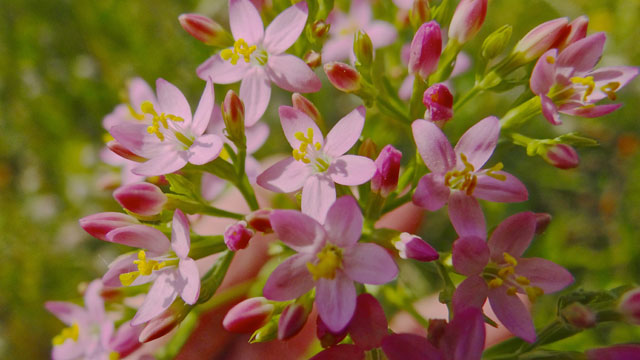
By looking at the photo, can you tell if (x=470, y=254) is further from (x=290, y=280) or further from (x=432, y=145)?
(x=290, y=280)

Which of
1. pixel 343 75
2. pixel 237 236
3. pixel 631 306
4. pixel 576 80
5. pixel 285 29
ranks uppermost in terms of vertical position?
pixel 285 29

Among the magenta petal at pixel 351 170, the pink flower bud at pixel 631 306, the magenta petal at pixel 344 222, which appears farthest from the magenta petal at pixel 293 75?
the pink flower bud at pixel 631 306

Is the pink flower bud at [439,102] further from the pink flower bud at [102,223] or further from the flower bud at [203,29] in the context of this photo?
the pink flower bud at [102,223]

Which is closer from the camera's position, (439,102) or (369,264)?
(369,264)

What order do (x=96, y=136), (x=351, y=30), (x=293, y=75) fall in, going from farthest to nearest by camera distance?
1. (x=96, y=136)
2. (x=351, y=30)
3. (x=293, y=75)

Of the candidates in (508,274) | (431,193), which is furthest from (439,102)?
(508,274)

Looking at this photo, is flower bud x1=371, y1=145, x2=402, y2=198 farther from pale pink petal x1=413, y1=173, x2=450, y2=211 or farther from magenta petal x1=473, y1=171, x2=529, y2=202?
magenta petal x1=473, y1=171, x2=529, y2=202

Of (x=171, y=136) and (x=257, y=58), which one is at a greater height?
(x=257, y=58)

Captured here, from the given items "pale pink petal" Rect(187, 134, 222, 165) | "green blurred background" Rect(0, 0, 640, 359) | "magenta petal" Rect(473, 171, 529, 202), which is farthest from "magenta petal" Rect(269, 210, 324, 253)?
"green blurred background" Rect(0, 0, 640, 359)
